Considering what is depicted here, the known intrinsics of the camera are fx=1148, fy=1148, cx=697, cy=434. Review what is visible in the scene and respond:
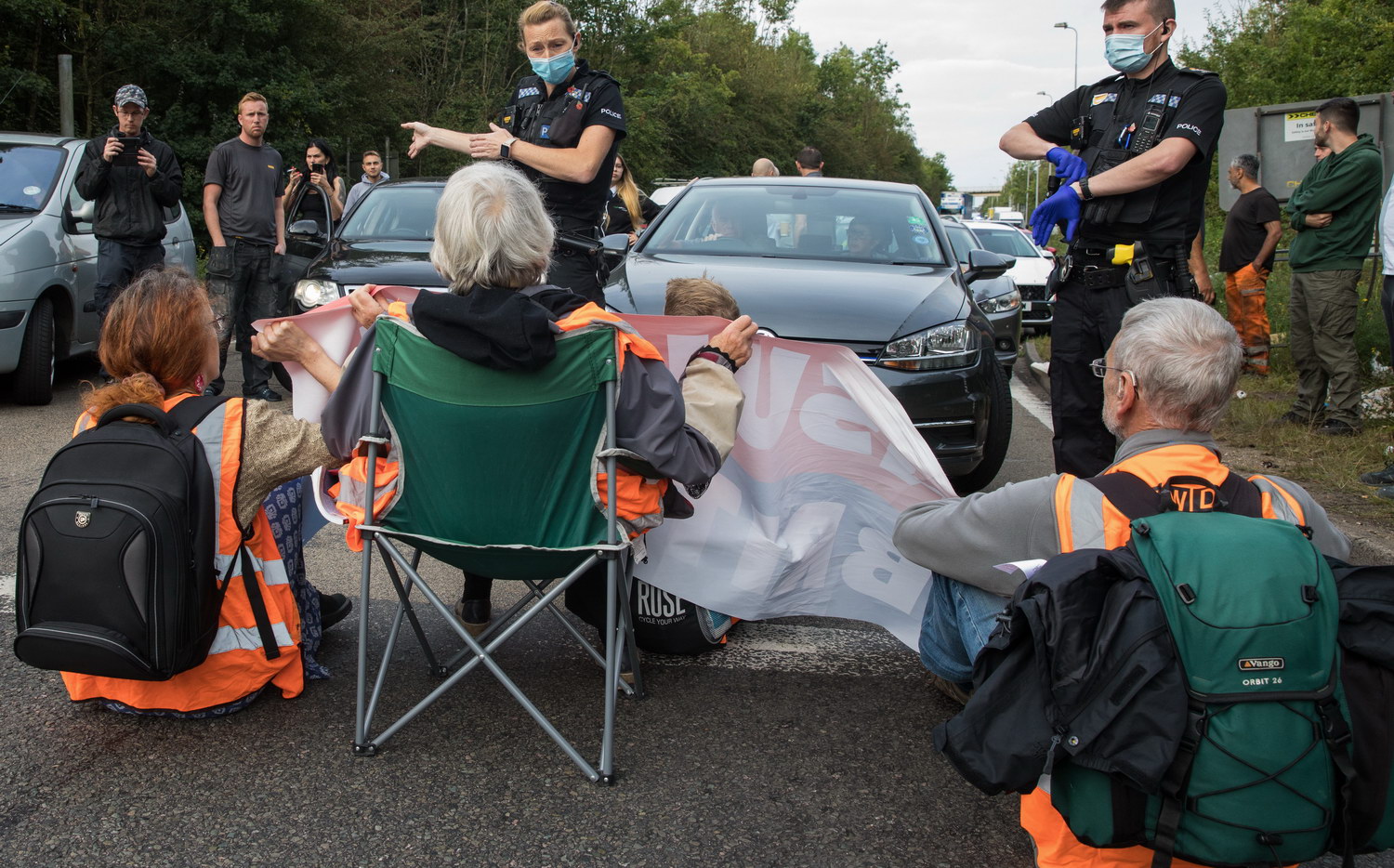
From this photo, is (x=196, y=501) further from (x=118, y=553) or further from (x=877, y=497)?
(x=877, y=497)

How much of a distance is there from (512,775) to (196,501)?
1.01m

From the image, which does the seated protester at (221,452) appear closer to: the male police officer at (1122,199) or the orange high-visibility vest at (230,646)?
the orange high-visibility vest at (230,646)

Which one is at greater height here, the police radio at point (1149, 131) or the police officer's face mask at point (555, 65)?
the police officer's face mask at point (555, 65)

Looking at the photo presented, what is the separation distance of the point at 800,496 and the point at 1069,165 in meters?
1.84

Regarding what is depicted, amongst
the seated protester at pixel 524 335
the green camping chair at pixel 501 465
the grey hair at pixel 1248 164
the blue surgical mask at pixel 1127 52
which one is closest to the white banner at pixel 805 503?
the seated protester at pixel 524 335

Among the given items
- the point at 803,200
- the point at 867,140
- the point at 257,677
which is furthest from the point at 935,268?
the point at 867,140

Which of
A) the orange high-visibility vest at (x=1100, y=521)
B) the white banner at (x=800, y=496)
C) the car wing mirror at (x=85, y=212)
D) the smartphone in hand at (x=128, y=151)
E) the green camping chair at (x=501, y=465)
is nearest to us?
the orange high-visibility vest at (x=1100, y=521)

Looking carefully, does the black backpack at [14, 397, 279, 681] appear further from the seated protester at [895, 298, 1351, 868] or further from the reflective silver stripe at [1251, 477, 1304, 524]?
the reflective silver stripe at [1251, 477, 1304, 524]

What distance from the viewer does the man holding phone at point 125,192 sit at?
762 cm

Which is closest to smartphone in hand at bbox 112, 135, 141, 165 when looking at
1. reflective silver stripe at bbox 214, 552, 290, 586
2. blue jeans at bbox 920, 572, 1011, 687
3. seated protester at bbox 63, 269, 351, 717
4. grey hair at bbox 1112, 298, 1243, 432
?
seated protester at bbox 63, 269, 351, 717

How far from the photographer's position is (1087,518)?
2.20 m

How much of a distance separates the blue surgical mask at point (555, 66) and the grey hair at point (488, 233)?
191cm

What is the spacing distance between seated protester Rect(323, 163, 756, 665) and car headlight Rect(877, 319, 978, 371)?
1981mm

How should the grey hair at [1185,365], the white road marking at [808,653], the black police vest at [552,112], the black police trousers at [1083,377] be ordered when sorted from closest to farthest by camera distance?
the grey hair at [1185,365], the white road marking at [808,653], the black police trousers at [1083,377], the black police vest at [552,112]
